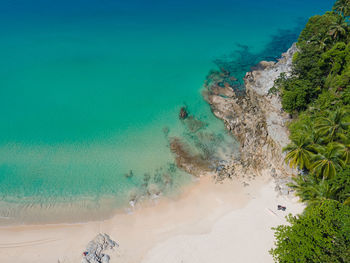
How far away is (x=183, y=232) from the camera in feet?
80.5

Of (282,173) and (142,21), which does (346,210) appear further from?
(142,21)

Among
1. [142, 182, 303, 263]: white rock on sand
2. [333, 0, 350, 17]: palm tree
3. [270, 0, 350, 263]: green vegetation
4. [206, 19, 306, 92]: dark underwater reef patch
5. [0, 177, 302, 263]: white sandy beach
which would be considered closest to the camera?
[270, 0, 350, 263]: green vegetation

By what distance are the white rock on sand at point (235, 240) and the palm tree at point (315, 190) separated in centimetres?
368

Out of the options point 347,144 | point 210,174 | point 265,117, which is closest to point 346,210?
point 347,144

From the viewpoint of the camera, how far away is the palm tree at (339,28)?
32094 mm

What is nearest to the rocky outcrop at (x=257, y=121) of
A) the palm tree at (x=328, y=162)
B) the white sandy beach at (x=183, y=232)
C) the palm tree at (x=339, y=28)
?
the white sandy beach at (x=183, y=232)

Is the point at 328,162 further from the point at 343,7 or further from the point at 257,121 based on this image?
the point at 343,7

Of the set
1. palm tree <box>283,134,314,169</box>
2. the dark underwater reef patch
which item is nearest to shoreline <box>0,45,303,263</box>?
palm tree <box>283,134,314,169</box>

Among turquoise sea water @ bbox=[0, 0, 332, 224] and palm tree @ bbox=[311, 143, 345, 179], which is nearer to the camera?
palm tree @ bbox=[311, 143, 345, 179]

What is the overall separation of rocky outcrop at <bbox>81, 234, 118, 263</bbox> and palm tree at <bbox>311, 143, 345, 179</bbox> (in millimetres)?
21051

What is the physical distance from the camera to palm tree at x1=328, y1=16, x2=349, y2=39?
3209 centimetres

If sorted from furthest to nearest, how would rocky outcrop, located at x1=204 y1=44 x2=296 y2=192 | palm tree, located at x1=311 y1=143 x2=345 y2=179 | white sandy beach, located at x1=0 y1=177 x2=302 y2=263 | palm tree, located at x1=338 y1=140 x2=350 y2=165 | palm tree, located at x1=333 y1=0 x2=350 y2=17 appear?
palm tree, located at x1=333 y1=0 x2=350 y2=17, rocky outcrop, located at x1=204 y1=44 x2=296 y2=192, white sandy beach, located at x1=0 y1=177 x2=302 y2=263, palm tree, located at x1=311 y1=143 x2=345 y2=179, palm tree, located at x1=338 y1=140 x2=350 y2=165

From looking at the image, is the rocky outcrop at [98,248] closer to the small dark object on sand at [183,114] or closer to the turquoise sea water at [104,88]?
the turquoise sea water at [104,88]

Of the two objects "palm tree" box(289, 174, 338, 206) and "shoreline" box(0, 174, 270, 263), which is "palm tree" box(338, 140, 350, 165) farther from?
"shoreline" box(0, 174, 270, 263)
